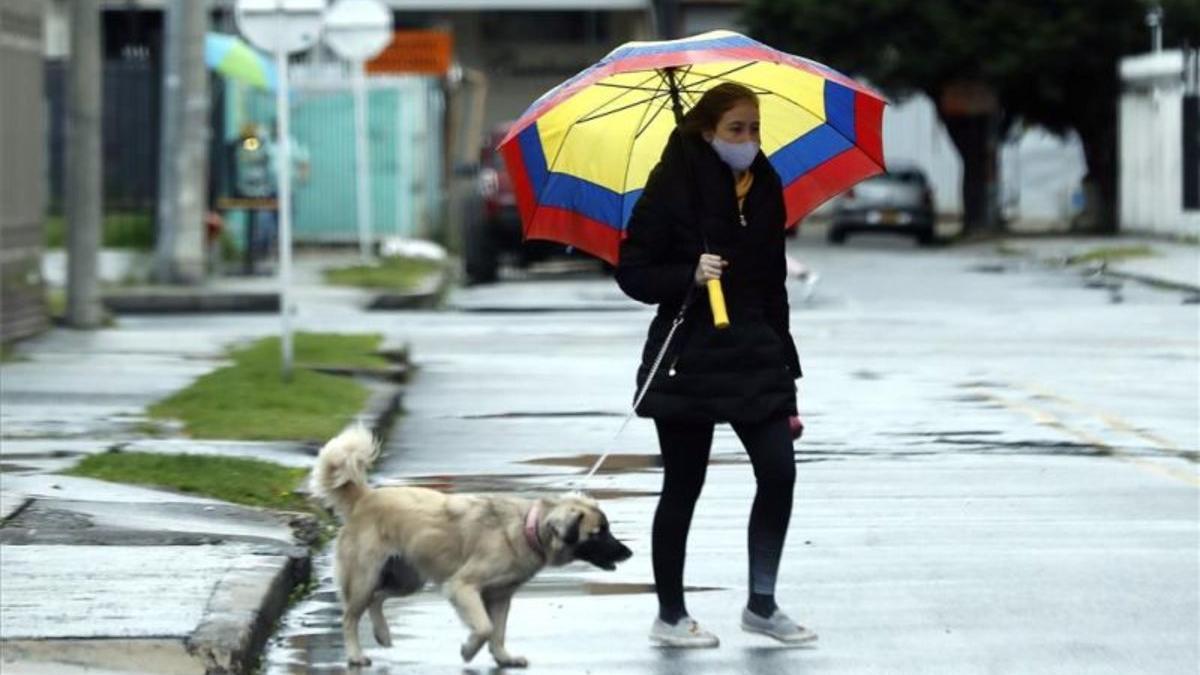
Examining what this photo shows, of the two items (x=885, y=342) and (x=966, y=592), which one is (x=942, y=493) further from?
(x=885, y=342)

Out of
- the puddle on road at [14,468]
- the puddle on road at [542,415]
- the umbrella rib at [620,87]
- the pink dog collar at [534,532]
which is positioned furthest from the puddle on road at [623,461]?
the pink dog collar at [534,532]

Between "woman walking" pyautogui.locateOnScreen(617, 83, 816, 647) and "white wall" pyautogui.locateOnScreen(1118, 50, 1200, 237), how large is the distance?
31416 millimetres

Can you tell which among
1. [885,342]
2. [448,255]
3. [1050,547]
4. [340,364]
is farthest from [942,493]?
[448,255]

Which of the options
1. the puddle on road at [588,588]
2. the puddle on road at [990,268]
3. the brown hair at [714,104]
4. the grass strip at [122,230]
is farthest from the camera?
the puddle on road at [990,268]

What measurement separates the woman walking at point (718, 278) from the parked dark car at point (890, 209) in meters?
37.3

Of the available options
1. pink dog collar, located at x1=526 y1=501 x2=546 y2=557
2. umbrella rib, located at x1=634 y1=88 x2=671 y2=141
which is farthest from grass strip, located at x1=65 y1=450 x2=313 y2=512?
pink dog collar, located at x1=526 y1=501 x2=546 y2=557

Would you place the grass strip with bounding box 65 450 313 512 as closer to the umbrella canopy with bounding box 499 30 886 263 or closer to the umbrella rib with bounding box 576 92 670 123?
the umbrella canopy with bounding box 499 30 886 263

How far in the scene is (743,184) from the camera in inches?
325

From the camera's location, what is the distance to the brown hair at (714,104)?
8.13 m

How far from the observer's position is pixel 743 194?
8258 millimetres

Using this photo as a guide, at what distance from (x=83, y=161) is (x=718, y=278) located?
14.1 meters

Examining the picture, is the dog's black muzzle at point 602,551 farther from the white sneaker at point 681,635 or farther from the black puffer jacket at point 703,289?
the white sneaker at point 681,635

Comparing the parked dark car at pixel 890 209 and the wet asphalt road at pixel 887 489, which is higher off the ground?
the parked dark car at pixel 890 209

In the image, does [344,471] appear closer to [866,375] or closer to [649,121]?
[649,121]
